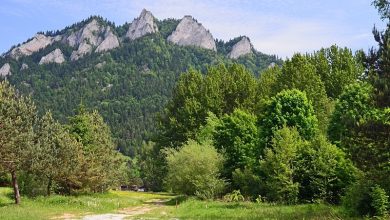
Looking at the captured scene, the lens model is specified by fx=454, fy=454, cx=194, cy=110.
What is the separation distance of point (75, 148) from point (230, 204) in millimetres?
19089

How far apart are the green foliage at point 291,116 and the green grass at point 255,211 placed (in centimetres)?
866

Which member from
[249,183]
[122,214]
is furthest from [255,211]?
[122,214]

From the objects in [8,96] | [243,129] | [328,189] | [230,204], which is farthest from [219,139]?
[8,96]

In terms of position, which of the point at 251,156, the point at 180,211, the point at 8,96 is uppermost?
the point at 8,96

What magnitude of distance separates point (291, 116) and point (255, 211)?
537 inches

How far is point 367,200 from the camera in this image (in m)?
26.9

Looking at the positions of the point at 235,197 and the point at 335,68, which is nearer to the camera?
the point at 235,197

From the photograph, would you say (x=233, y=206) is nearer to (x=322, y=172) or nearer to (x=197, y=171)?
(x=322, y=172)

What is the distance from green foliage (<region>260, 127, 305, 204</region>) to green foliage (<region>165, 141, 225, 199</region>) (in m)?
9.51

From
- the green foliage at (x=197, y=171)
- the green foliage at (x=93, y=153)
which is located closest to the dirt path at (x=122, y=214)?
the green foliage at (x=197, y=171)

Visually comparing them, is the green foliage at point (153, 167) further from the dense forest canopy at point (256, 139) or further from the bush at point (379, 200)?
the bush at point (379, 200)

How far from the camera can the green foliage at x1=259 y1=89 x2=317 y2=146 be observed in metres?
43.3

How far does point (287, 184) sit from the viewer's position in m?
36.6

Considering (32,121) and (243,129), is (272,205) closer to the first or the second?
(243,129)
